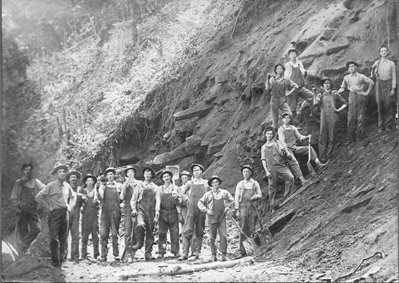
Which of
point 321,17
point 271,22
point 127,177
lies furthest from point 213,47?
point 127,177

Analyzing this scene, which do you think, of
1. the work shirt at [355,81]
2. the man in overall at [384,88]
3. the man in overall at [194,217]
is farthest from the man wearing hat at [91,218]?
the man in overall at [384,88]

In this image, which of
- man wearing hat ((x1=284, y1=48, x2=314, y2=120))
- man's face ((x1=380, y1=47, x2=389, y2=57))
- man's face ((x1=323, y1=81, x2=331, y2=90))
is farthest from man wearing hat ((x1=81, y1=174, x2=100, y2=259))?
man's face ((x1=380, y1=47, x2=389, y2=57))

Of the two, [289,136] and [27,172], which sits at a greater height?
[289,136]

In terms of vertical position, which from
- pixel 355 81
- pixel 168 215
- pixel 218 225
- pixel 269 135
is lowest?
pixel 218 225

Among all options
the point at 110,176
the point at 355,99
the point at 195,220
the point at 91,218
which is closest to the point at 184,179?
the point at 195,220

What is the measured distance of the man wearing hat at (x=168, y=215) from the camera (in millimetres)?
10070

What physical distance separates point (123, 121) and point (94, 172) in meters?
1.21

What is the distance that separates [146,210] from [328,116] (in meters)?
3.46

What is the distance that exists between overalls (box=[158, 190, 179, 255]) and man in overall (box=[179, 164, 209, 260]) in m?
0.16

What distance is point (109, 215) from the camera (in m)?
9.99

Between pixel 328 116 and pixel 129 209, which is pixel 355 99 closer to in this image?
pixel 328 116

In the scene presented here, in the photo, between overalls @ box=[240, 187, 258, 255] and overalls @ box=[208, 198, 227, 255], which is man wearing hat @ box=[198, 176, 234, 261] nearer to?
overalls @ box=[208, 198, 227, 255]

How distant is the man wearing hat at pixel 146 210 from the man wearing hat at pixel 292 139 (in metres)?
2.31

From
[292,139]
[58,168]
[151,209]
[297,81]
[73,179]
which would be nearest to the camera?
[58,168]
